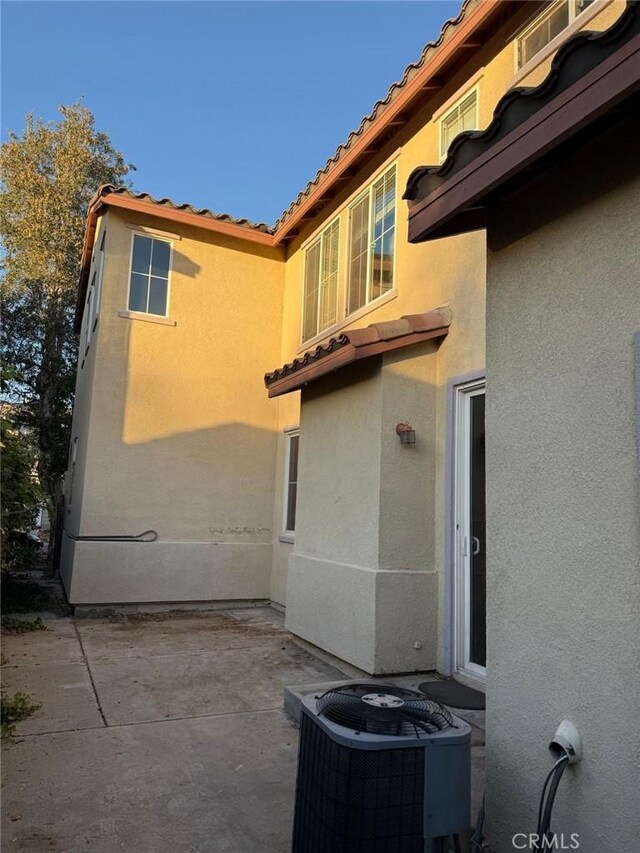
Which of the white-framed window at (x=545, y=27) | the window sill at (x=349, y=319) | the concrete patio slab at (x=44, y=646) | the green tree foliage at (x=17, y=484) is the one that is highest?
the white-framed window at (x=545, y=27)

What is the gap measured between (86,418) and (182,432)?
151 centimetres

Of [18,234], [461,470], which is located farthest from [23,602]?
[18,234]

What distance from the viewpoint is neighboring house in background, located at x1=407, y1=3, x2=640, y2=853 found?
7.29 feet

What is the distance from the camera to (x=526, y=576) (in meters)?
2.68

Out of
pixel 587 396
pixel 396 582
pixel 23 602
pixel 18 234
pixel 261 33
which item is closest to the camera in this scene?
pixel 587 396

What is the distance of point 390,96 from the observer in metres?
7.19

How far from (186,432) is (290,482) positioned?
1884 millimetres

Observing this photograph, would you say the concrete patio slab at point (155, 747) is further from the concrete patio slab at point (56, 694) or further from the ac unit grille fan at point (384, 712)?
the ac unit grille fan at point (384, 712)

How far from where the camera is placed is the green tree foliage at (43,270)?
1555cm

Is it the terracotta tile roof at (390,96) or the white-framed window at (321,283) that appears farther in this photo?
the white-framed window at (321,283)

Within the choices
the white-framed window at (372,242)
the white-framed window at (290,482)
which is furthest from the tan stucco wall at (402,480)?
the white-framed window at (290,482)

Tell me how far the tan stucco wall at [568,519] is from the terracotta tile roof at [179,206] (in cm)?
779

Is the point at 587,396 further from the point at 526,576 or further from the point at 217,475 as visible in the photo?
the point at 217,475

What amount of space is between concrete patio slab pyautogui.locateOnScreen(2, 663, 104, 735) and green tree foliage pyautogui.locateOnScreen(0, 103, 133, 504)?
33.1 feet
